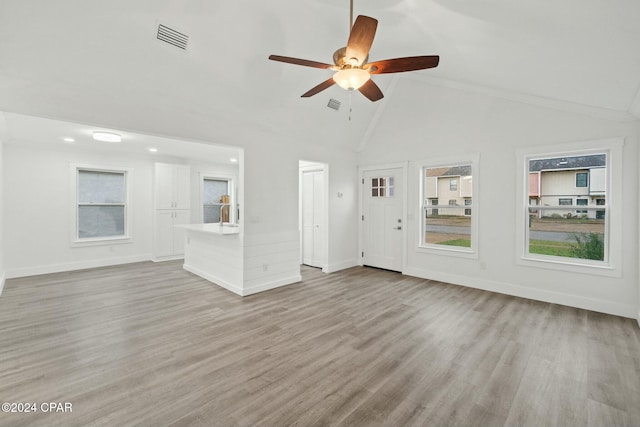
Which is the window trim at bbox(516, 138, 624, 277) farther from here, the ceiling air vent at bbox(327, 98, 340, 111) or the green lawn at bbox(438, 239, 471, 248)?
the ceiling air vent at bbox(327, 98, 340, 111)

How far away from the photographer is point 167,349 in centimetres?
268

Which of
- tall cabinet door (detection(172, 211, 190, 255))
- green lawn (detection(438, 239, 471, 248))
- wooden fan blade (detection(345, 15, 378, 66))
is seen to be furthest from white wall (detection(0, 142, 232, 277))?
green lawn (detection(438, 239, 471, 248))

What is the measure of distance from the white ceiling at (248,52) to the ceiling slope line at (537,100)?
4cm

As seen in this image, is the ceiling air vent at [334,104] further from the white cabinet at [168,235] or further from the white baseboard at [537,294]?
the white cabinet at [168,235]

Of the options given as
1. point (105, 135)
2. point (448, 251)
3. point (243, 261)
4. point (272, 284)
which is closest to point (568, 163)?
point (448, 251)

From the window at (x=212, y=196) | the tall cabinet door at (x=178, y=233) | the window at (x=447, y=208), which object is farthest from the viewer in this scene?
the window at (x=212, y=196)

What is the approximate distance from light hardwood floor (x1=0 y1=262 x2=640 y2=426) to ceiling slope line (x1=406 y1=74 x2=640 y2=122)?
250cm

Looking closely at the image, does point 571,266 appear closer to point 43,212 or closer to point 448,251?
point 448,251

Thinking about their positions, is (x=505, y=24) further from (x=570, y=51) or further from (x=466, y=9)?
(x=570, y=51)

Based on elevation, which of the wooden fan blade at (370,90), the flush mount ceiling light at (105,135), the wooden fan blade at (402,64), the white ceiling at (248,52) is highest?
the white ceiling at (248,52)

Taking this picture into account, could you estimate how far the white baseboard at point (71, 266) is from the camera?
5191 mm

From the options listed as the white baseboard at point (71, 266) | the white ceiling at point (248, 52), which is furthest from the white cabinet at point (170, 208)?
the white ceiling at point (248, 52)

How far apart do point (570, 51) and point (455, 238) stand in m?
3.37

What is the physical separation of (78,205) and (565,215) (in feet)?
29.1
